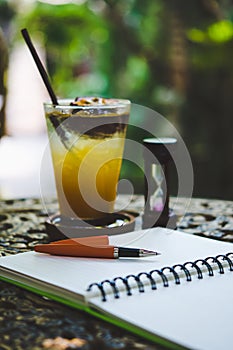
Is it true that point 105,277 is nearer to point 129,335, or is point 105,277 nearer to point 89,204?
point 129,335

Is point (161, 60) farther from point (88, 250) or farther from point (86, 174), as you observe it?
point (88, 250)

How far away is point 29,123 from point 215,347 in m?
3.27

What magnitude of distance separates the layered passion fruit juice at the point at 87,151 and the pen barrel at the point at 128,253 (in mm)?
217

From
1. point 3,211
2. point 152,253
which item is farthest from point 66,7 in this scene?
point 152,253

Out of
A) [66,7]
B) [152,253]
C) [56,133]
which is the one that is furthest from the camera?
[66,7]

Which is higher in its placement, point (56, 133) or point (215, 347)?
point (56, 133)

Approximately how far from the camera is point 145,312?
761mm

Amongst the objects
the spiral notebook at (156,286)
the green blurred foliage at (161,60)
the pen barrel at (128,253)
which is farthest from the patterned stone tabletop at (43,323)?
the green blurred foliage at (161,60)

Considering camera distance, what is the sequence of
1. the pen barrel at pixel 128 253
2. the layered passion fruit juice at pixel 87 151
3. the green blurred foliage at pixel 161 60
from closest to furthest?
the pen barrel at pixel 128 253
the layered passion fruit juice at pixel 87 151
the green blurred foliage at pixel 161 60

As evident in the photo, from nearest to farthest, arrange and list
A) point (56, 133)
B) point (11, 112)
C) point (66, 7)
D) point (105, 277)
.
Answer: point (105, 277), point (56, 133), point (66, 7), point (11, 112)

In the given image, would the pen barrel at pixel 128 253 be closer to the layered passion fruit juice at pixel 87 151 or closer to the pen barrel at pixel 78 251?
the pen barrel at pixel 78 251

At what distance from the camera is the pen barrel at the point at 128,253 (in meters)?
0.96

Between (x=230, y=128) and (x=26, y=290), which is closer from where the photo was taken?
(x=26, y=290)

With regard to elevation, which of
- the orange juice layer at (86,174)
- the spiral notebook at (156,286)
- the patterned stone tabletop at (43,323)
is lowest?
the patterned stone tabletop at (43,323)
